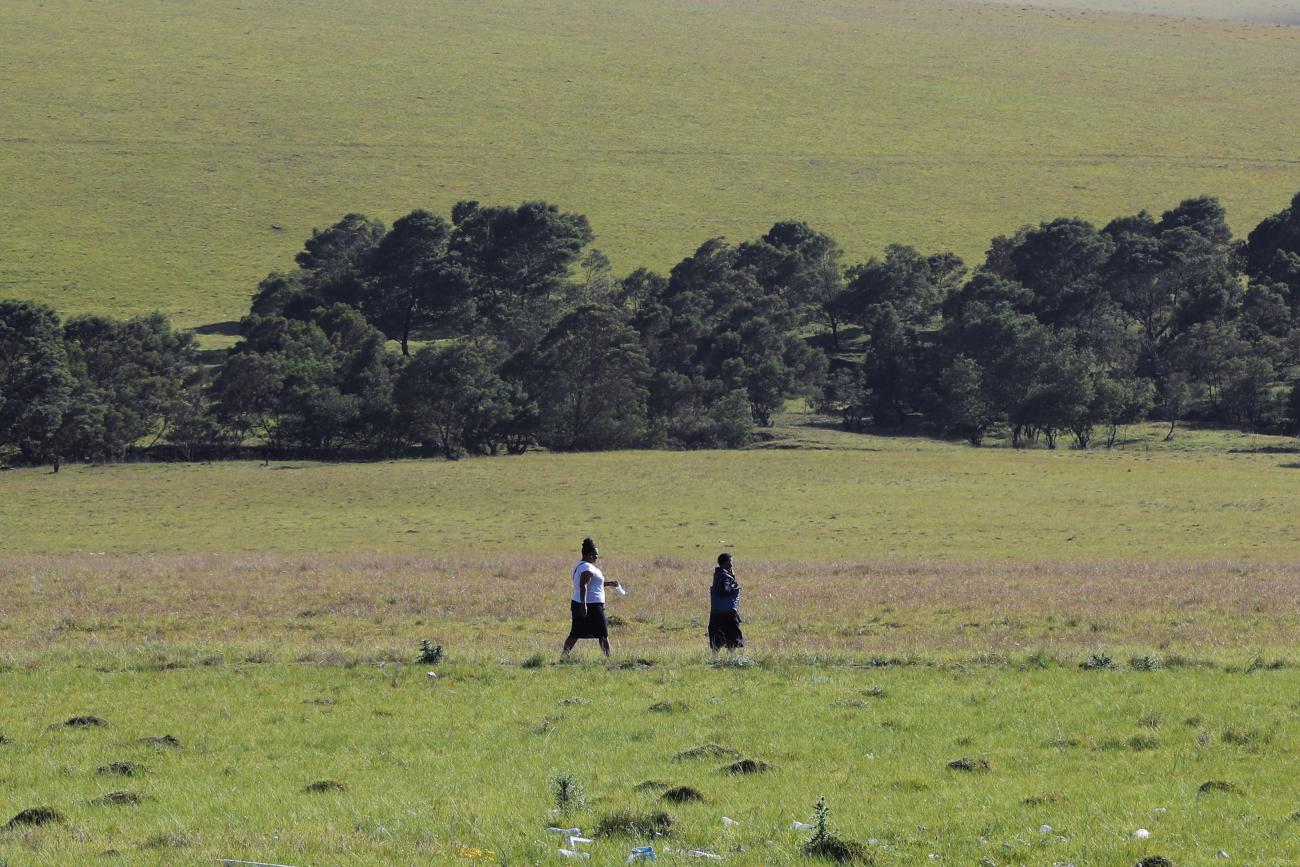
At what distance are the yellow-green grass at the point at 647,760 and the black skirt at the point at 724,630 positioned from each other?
1444mm

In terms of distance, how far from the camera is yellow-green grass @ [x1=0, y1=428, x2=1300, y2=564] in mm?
44844

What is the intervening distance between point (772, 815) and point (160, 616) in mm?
18714

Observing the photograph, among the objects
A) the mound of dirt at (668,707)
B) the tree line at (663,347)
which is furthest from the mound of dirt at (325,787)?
the tree line at (663,347)

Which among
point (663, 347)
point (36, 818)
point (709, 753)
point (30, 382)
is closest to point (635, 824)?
point (709, 753)

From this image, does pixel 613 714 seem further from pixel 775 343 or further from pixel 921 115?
pixel 921 115

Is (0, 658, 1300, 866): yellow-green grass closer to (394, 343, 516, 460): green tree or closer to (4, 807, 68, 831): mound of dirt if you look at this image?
(4, 807, 68, 831): mound of dirt

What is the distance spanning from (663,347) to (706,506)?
4083cm

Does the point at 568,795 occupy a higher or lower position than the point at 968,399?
lower

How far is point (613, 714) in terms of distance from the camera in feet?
50.4

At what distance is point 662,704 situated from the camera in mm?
15734

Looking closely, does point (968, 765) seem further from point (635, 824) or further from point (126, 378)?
point (126, 378)

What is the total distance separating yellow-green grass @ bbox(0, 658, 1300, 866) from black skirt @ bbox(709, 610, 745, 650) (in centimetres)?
144

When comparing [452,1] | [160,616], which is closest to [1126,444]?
[160,616]

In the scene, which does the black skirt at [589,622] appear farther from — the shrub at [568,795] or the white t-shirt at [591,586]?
the shrub at [568,795]
